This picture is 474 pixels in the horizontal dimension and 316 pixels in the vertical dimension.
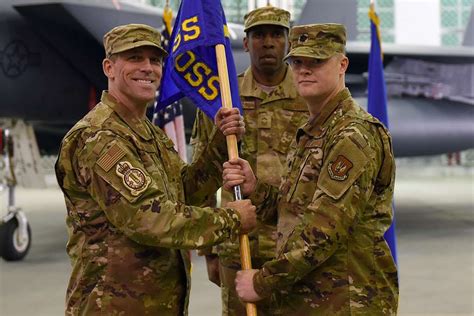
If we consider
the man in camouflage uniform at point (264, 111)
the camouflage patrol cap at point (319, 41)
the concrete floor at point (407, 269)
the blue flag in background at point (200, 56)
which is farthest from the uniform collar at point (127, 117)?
the concrete floor at point (407, 269)

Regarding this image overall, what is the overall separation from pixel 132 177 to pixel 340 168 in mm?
709

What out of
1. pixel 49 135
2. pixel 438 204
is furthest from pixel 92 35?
pixel 438 204

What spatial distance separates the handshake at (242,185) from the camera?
260 centimetres

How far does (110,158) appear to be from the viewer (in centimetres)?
231

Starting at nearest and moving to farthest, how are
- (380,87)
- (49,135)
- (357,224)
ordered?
(357,224), (380,87), (49,135)

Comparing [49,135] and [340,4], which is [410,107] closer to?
[340,4]

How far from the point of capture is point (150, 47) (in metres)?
2.54

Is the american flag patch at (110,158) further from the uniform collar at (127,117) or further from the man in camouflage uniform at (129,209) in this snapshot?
the uniform collar at (127,117)

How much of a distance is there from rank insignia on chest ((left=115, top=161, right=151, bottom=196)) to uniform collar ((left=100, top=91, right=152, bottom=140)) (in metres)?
0.24

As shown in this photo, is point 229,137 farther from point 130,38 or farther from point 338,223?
point 338,223

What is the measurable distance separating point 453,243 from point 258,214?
673 cm

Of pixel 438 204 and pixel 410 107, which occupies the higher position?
pixel 410 107

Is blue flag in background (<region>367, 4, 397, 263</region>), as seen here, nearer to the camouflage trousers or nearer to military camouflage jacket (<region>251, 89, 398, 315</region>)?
the camouflage trousers

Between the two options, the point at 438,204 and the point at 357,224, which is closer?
the point at 357,224
